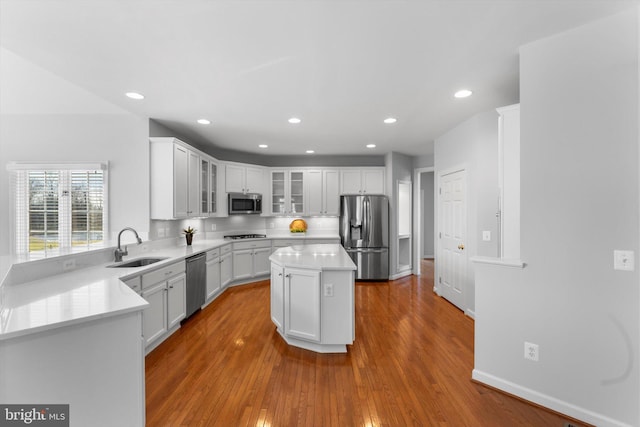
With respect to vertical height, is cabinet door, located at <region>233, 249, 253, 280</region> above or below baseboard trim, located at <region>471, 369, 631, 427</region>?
above

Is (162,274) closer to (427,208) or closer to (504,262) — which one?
(504,262)

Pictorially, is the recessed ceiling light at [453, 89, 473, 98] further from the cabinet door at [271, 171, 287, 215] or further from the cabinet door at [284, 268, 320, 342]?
the cabinet door at [271, 171, 287, 215]

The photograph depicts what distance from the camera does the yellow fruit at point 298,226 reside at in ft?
20.1

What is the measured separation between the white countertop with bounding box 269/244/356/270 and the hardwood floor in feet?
2.90

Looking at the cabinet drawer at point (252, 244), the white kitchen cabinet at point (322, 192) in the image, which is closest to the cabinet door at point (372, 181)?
the white kitchen cabinet at point (322, 192)

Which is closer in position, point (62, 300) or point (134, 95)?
point (62, 300)

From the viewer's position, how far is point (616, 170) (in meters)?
1.78

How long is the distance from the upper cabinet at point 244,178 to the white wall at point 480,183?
3.95 m

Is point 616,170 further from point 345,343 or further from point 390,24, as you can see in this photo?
point 345,343

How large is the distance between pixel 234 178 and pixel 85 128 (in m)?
2.40

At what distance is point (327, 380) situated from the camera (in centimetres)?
236

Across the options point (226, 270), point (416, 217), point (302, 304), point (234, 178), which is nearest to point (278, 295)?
point (302, 304)

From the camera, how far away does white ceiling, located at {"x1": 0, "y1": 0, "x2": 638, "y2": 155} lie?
5.65 feet

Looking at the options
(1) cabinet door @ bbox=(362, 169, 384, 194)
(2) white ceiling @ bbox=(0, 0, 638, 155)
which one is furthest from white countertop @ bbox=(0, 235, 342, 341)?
(1) cabinet door @ bbox=(362, 169, 384, 194)
